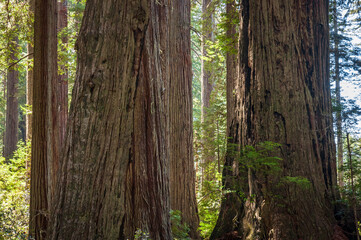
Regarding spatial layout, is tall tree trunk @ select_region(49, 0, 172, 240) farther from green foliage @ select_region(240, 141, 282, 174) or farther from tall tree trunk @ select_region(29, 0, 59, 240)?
tall tree trunk @ select_region(29, 0, 59, 240)

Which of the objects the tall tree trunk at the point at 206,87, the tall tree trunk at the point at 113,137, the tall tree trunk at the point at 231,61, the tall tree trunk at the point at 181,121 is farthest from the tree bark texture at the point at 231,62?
the tall tree trunk at the point at 113,137

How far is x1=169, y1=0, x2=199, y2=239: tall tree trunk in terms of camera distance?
8657 millimetres

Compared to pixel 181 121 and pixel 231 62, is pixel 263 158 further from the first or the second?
pixel 231 62

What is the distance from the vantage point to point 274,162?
4.39m

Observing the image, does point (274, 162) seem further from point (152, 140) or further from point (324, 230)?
point (152, 140)

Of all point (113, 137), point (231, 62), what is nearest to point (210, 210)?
point (113, 137)

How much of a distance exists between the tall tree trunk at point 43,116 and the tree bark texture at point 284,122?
9.73 feet

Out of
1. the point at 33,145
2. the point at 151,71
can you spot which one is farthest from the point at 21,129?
the point at 151,71

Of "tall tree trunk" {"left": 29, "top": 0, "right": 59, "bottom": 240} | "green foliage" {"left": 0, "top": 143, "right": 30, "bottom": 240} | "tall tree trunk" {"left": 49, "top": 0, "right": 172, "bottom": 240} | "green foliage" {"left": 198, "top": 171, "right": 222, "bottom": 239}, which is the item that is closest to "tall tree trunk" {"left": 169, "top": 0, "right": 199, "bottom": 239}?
"green foliage" {"left": 198, "top": 171, "right": 222, "bottom": 239}

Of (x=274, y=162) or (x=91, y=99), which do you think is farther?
(x=274, y=162)

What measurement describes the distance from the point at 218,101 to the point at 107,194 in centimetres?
1122

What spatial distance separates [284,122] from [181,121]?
14.5 feet

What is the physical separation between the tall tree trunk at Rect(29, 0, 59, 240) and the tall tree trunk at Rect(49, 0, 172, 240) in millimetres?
2100

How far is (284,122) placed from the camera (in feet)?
15.9
